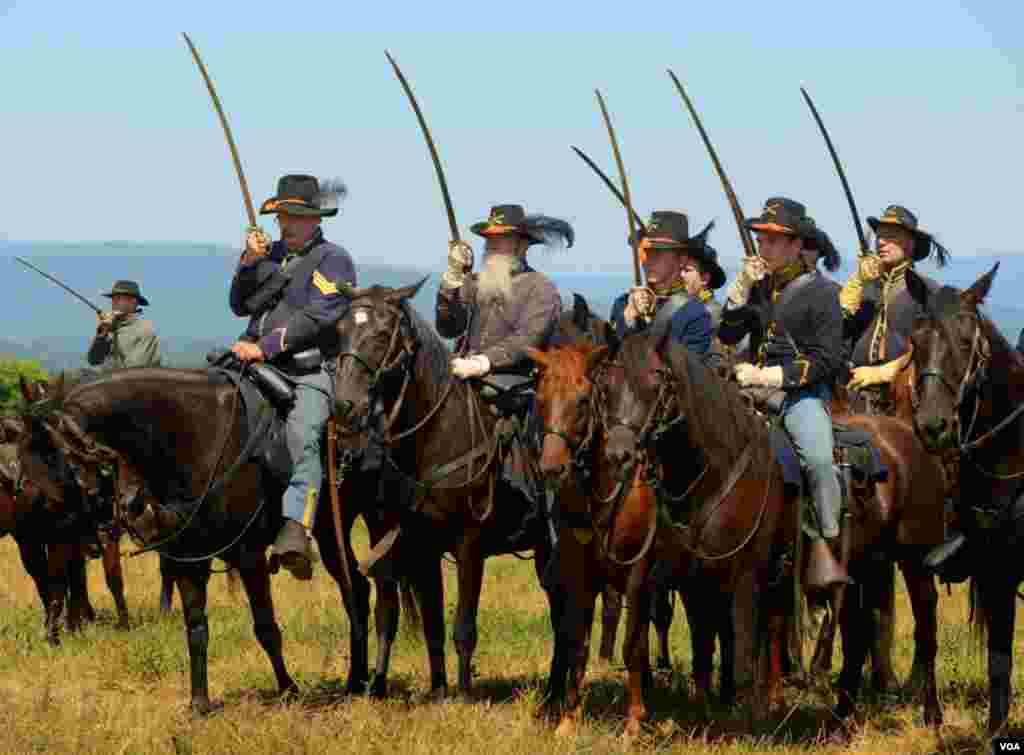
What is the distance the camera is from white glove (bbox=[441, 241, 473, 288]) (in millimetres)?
12688

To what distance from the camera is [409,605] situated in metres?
13.2

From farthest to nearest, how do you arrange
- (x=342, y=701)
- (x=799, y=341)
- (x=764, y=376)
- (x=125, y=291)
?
(x=125, y=291) < (x=342, y=701) < (x=799, y=341) < (x=764, y=376)

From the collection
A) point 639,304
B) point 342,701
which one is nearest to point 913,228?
point 639,304

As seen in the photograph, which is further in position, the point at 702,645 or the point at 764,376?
the point at 702,645

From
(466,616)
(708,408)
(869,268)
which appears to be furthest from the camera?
(869,268)

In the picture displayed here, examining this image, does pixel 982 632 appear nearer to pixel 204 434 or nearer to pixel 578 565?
pixel 578 565

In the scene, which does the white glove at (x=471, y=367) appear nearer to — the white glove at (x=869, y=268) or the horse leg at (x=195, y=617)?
the horse leg at (x=195, y=617)

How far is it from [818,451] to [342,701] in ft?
12.0

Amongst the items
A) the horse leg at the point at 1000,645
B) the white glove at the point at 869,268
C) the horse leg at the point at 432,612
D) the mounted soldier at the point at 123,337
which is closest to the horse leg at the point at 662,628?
the horse leg at the point at 432,612

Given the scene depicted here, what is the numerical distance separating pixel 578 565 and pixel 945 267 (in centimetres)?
437

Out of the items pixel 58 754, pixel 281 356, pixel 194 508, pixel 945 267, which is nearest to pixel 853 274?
pixel 945 267

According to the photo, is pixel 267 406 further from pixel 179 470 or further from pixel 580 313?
pixel 580 313

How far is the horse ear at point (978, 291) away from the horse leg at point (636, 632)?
2.50 metres

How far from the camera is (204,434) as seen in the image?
11.5 metres
